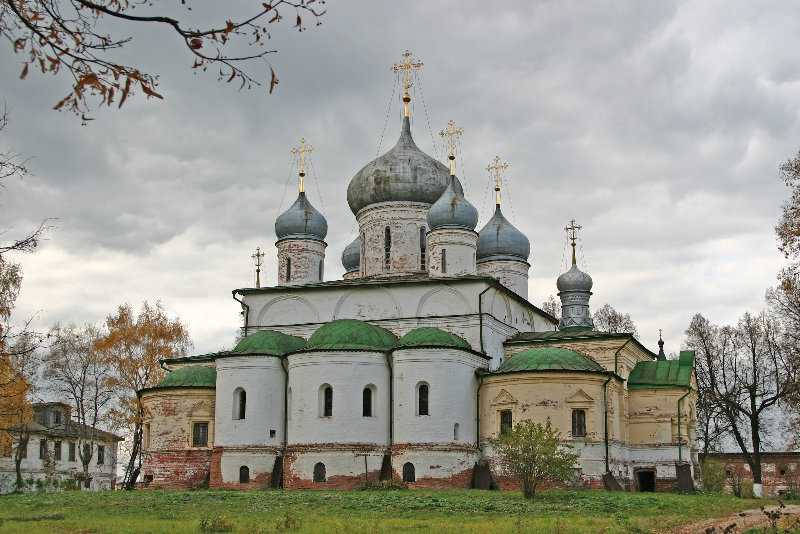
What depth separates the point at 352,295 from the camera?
32.3 metres

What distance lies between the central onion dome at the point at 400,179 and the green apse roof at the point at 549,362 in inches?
334

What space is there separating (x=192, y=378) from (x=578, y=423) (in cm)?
1230

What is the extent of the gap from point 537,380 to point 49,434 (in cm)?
2498

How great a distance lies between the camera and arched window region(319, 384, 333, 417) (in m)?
28.4

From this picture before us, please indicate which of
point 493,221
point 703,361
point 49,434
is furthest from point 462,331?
point 49,434

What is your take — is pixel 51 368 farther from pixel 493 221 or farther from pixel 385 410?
pixel 493 221

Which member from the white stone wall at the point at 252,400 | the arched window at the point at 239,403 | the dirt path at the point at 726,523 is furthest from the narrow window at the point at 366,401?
the dirt path at the point at 726,523

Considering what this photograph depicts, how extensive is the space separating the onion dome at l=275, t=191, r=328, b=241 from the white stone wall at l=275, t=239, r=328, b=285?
26 centimetres

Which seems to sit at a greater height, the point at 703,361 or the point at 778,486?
the point at 703,361

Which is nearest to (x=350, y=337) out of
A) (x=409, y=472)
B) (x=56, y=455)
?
(x=409, y=472)

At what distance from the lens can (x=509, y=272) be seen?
38812mm

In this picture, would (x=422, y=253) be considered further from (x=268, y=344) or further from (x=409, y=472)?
(x=409, y=472)

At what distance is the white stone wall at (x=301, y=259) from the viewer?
35.5 meters

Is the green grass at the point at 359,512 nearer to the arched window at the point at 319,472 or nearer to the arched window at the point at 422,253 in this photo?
the arched window at the point at 319,472
